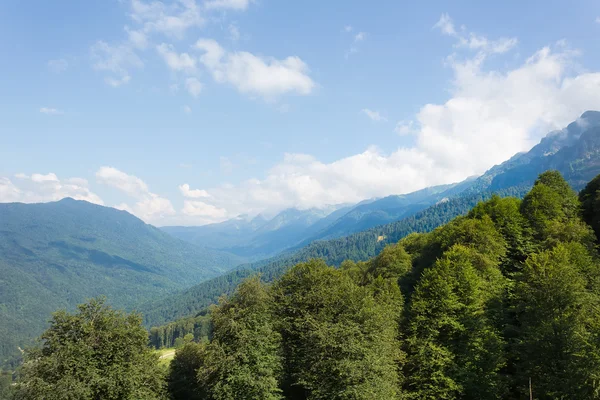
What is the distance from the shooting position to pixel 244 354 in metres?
39.1

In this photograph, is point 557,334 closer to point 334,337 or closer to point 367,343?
point 367,343

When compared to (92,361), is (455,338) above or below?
below

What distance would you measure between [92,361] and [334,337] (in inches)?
1041

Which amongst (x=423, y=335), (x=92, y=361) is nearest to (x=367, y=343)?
(x=423, y=335)

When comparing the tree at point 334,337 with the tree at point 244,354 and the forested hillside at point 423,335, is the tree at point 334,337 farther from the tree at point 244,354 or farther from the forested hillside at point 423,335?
the tree at point 244,354

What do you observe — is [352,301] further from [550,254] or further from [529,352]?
[550,254]

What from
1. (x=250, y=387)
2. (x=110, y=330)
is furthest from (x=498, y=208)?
(x=110, y=330)

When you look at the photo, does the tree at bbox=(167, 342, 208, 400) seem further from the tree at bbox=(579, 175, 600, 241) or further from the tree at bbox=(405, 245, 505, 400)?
the tree at bbox=(579, 175, 600, 241)

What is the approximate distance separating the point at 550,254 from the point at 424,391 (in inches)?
992

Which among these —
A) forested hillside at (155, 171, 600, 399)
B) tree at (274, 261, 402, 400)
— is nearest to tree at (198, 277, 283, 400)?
forested hillside at (155, 171, 600, 399)

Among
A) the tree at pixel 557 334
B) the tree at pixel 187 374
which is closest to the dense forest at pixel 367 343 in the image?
the tree at pixel 557 334

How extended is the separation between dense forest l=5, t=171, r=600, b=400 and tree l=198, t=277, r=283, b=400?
0.52ft

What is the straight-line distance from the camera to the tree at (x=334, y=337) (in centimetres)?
3503

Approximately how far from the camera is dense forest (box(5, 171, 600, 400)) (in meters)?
33.2
